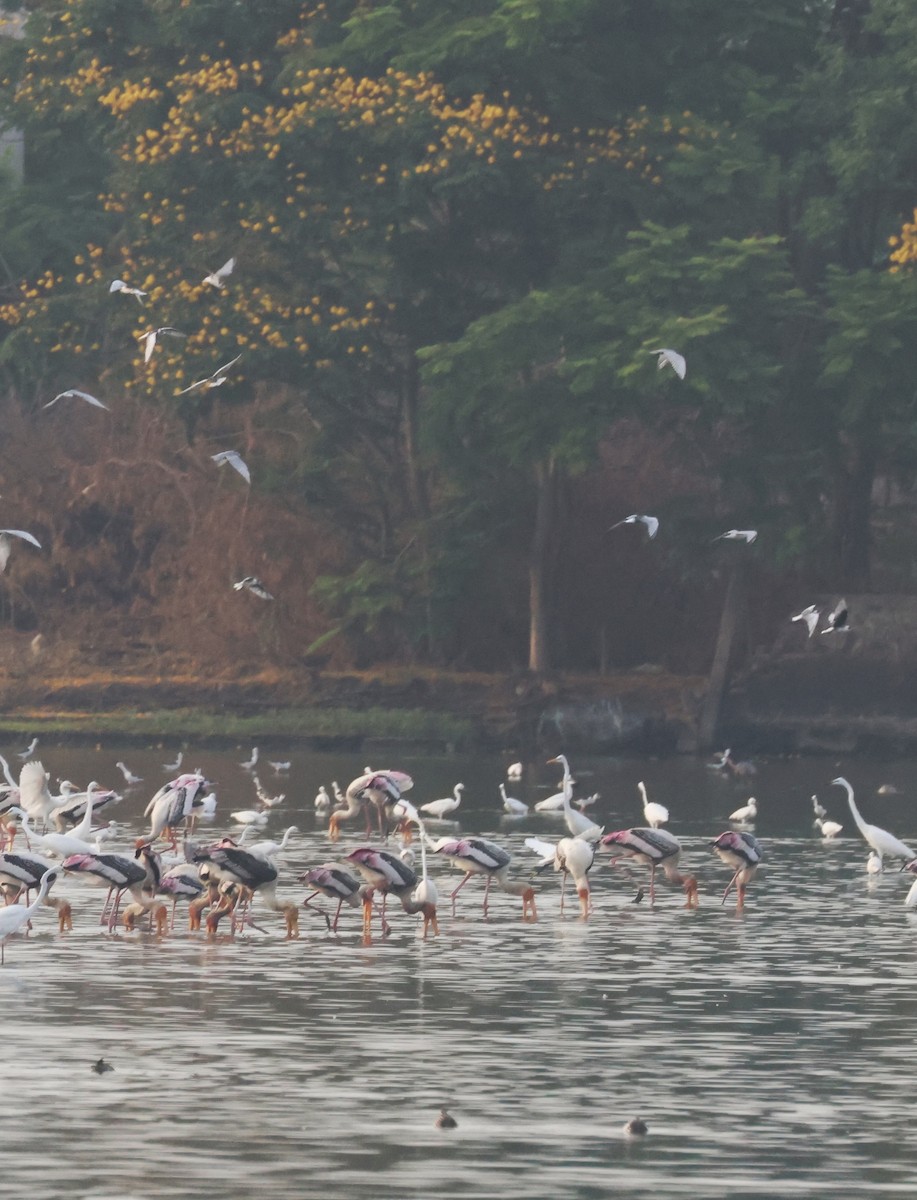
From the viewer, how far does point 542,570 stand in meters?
47.1

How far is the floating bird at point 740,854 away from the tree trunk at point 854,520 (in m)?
23.2

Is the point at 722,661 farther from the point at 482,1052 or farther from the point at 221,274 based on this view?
the point at 482,1052

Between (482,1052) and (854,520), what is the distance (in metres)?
31.8

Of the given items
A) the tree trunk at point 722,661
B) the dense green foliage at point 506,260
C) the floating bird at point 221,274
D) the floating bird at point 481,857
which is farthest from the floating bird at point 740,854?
the tree trunk at point 722,661

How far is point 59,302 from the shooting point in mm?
50656

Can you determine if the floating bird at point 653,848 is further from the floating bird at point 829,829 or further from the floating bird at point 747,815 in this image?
the floating bird at point 747,815

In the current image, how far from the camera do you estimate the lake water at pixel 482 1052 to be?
12.6 metres

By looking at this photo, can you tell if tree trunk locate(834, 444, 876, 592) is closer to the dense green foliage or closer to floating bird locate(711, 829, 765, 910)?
the dense green foliage

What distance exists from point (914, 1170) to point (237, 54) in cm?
3686

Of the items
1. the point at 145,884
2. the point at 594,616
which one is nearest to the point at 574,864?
the point at 145,884

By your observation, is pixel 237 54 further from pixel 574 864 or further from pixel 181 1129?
pixel 181 1129

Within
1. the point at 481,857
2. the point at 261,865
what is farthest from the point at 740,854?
the point at 261,865

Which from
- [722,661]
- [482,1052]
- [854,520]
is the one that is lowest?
[482,1052]

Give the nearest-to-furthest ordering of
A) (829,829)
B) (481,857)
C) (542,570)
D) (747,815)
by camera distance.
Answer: (481,857) → (829,829) → (747,815) → (542,570)
